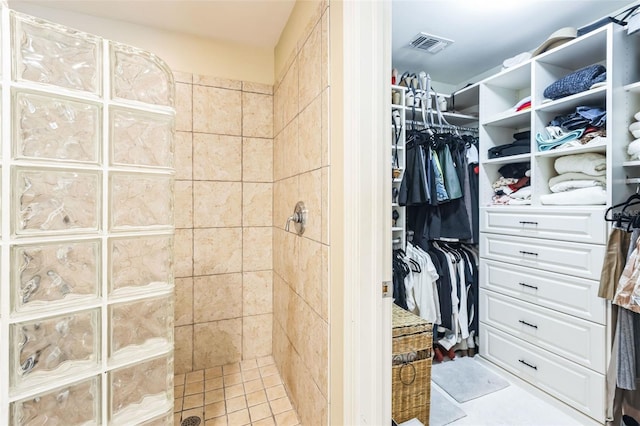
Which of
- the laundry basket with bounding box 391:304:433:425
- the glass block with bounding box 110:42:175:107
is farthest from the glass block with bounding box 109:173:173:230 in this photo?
the laundry basket with bounding box 391:304:433:425

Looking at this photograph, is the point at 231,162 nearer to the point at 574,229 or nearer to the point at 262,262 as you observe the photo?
the point at 262,262

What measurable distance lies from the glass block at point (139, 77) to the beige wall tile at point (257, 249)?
1238mm

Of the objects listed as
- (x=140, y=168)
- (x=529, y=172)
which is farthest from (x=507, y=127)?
(x=140, y=168)

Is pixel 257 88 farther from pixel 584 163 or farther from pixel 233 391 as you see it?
pixel 584 163

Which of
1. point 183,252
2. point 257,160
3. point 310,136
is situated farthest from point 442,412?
point 257,160

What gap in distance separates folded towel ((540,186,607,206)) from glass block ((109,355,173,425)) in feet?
6.96

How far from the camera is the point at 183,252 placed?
1.80 metres

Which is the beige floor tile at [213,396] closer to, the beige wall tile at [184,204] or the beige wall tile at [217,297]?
the beige wall tile at [217,297]

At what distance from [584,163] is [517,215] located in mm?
459

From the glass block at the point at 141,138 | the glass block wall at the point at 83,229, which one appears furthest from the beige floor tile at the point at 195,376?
the glass block at the point at 141,138

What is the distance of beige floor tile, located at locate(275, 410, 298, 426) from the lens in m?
1.39

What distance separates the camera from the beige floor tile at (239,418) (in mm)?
1389

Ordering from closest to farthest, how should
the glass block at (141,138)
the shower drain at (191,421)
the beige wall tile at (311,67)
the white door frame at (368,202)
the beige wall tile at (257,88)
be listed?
1. the glass block at (141,138)
2. the white door frame at (368,202)
3. the beige wall tile at (311,67)
4. the shower drain at (191,421)
5. the beige wall tile at (257,88)

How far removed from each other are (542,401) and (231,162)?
2485mm
